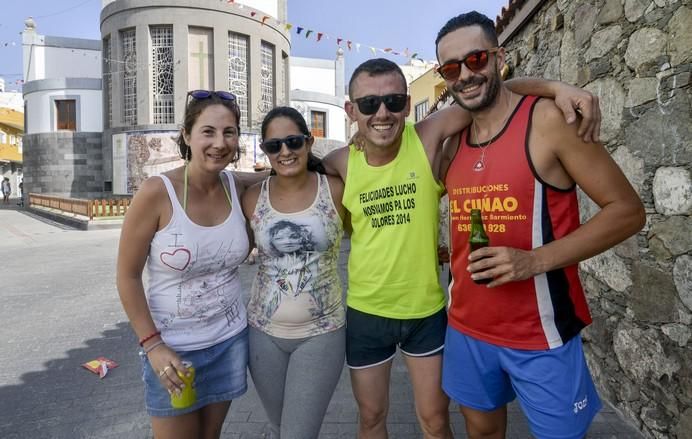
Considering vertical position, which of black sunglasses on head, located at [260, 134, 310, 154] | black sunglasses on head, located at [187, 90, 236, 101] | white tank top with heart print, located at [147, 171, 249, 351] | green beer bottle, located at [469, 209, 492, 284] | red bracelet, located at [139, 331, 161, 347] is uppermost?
black sunglasses on head, located at [187, 90, 236, 101]

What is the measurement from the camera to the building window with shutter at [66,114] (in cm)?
2789

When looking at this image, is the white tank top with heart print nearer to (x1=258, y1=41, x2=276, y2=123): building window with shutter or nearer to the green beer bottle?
the green beer bottle

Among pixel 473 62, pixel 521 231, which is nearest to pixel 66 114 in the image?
pixel 473 62

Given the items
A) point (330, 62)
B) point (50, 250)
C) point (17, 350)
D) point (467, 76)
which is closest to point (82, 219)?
point (50, 250)

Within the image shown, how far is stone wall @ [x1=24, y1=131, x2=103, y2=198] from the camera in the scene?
27062mm

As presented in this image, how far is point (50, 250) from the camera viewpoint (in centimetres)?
1235

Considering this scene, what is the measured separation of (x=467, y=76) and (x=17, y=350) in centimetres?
555

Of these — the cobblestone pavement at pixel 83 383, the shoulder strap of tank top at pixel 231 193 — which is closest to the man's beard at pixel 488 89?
the shoulder strap of tank top at pixel 231 193

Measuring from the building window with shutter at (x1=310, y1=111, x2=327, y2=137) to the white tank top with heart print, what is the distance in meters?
30.9

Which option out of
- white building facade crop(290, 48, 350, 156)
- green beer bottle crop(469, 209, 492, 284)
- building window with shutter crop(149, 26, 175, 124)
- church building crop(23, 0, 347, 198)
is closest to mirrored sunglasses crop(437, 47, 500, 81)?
green beer bottle crop(469, 209, 492, 284)

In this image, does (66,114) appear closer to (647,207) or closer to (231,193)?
(231,193)

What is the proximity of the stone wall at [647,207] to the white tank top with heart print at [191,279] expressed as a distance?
2455mm

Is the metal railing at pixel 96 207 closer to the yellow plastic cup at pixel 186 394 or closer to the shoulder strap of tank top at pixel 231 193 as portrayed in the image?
the shoulder strap of tank top at pixel 231 193

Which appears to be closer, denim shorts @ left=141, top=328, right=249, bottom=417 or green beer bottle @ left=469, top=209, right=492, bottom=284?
green beer bottle @ left=469, top=209, right=492, bottom=284
